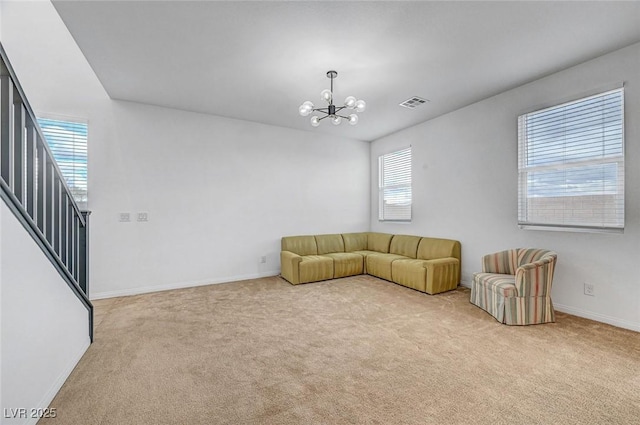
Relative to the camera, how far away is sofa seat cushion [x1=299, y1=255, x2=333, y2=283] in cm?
481

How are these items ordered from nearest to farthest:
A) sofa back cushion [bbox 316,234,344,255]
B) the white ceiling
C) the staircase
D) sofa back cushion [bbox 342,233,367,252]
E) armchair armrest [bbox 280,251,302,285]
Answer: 1. the staircase
2. the white ceiling
3. armchair armrest [bbox 280,251,302,285]
4. sofa back cushion [bbox 316,234,344,255]
5. sofa back cushion [bbox 342,233,367,252]

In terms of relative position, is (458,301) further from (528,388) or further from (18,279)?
(18,279)

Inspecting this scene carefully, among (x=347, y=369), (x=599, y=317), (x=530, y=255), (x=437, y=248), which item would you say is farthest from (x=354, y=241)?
(x=347, y=369)

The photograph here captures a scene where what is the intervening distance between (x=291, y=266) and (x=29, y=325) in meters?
3.42

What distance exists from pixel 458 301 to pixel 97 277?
17.0 feet

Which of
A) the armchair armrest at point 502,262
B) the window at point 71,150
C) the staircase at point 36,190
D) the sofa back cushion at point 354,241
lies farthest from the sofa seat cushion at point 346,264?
the window at point 71,150

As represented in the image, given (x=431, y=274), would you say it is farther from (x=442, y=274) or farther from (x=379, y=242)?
(x=379, y=242)

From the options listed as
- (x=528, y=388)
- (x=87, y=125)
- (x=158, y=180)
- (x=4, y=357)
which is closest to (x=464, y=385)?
(x=528, y=388)

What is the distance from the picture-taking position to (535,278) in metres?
3.05

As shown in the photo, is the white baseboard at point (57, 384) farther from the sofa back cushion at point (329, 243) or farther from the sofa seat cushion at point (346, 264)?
the sofa back cushion at point (329, 243)

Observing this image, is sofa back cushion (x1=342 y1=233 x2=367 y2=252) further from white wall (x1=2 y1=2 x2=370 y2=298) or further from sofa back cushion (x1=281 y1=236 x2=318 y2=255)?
sofa back cushion (x1=281 y1=236 x2=318 y2=255)

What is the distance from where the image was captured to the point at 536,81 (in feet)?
11.9

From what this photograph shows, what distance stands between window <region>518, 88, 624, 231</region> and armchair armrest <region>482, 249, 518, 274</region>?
1.58 ft

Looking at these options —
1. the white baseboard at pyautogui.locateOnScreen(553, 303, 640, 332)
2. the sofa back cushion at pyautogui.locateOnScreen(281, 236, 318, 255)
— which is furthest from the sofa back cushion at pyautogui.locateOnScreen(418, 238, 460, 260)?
the sofa back cushion at pyautogui.locateOnScreen(281, 236, 318, 255)
